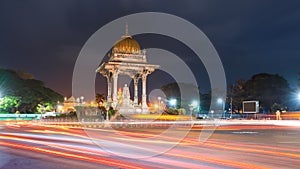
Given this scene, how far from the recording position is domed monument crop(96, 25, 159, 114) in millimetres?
56438

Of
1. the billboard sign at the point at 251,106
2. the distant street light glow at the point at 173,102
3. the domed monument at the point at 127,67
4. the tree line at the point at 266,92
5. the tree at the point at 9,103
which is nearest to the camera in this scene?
the billboard sign at the point at 251,106

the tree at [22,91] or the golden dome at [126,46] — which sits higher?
the golden dome at [126,46]

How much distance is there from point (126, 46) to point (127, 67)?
6.56 meters

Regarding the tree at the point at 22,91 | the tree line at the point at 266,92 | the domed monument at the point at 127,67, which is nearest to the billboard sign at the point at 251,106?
the domed monument at the point at 127,67

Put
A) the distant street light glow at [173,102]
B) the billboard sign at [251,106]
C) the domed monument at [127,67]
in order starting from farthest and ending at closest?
the distant street light glow at [173,102] < the domed monument at [127,67] < the billboard sign at [251,106]

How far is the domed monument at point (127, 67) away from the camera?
56.4m

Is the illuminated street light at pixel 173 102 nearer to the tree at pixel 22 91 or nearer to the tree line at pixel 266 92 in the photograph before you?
the tree line at pixel 266 92

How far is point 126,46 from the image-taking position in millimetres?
63312

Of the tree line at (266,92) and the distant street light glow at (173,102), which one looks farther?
the distant street light glow at (173,102)

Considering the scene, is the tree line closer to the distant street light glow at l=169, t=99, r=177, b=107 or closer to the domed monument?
the distant street light glow at l=169, t=99, r=177, b=107

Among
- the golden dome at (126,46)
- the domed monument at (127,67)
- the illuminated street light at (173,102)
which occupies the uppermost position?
the golden dome at (126,46)

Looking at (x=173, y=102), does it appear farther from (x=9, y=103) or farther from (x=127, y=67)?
(x=9, y=103)

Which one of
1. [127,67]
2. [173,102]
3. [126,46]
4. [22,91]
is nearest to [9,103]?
[22,91]

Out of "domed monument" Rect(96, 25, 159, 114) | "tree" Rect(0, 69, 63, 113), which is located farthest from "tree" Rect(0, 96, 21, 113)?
"domed monument" Rect(96, 25, 159, 114)
